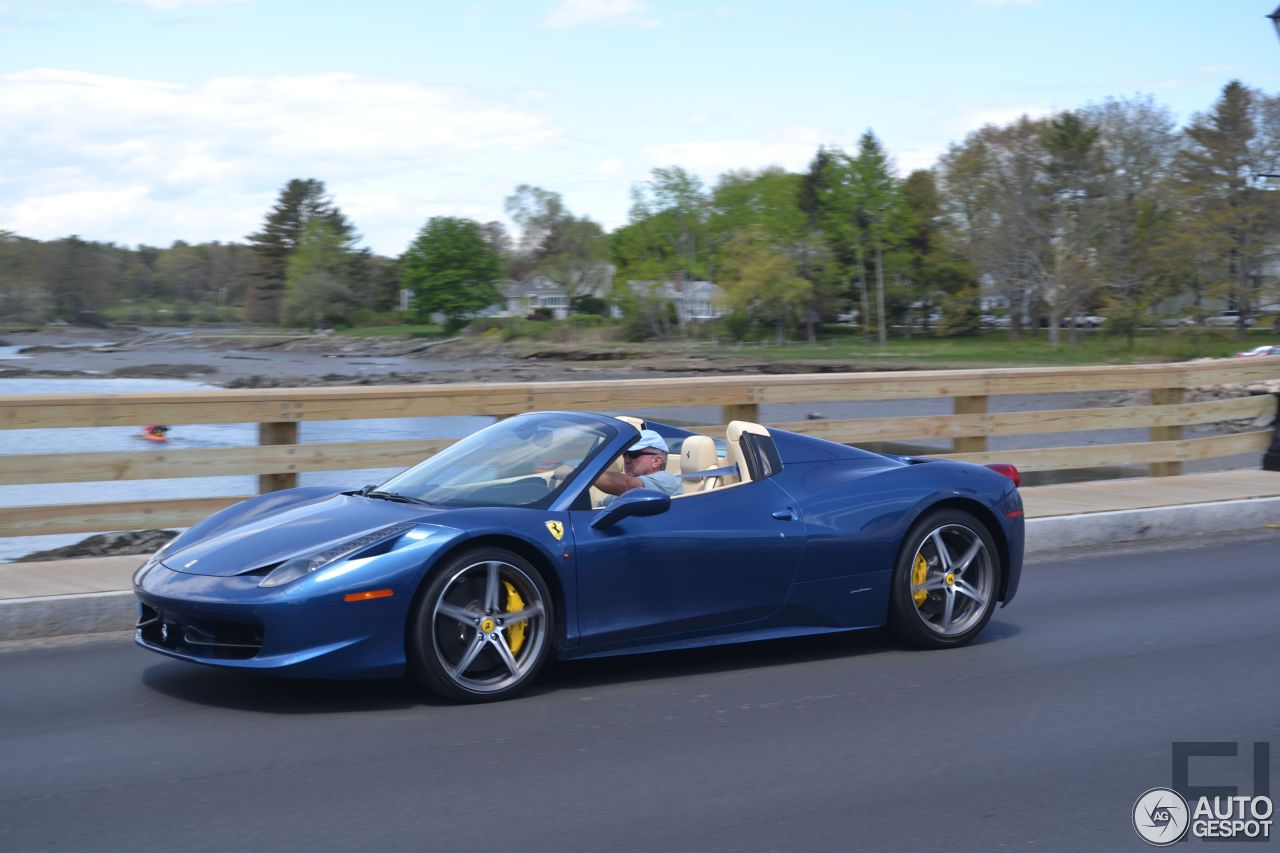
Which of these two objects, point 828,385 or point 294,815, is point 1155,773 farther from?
point 828,385

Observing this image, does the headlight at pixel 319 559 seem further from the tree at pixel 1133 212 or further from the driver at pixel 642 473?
the tree at pixel 1133 212

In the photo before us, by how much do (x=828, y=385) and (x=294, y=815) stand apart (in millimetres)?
7352

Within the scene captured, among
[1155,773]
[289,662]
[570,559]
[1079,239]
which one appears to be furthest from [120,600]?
[1079,239]

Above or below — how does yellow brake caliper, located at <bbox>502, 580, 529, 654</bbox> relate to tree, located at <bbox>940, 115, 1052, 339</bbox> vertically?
below

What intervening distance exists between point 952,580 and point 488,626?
104 inches

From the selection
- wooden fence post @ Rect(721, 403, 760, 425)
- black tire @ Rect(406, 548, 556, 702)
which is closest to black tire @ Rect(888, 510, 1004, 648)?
black tire @ Rect(406, 548, 556, 702)

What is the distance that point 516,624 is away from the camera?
5477 mm

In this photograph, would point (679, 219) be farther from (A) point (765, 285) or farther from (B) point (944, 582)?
(B) point (944, 582)

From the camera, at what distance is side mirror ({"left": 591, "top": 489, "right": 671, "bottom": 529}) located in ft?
18.3

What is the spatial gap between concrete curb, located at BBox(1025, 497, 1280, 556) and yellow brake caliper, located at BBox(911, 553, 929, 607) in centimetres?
365

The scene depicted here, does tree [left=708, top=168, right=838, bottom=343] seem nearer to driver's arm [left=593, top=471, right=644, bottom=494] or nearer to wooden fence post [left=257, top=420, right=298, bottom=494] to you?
wooden fence post [left=257, top=420, right=298, bottom=494]

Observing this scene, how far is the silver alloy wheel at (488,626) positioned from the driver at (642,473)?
690 millimetres

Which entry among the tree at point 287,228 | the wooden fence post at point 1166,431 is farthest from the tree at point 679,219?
the wooden fence post at point 1166,431

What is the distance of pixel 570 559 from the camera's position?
5535 millimetres
